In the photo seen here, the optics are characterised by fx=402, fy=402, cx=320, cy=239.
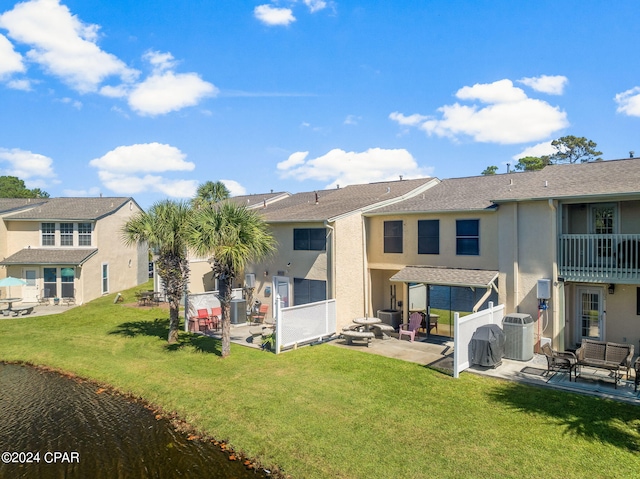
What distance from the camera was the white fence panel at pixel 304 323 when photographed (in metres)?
15.4

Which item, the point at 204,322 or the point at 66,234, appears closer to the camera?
the point at 204,322

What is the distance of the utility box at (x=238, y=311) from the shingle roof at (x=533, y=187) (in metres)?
8.03

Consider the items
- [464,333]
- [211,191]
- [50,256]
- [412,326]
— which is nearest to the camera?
[464,333]

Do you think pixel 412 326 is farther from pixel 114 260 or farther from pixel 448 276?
pixel 114 260

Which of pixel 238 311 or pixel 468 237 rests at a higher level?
pixel 468 237

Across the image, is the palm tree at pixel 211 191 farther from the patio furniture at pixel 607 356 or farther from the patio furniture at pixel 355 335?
the patio furniture at pixel 607 356

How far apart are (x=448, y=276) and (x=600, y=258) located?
201 inches

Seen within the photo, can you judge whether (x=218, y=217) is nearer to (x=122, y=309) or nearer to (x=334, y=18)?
(x=334, y=18)

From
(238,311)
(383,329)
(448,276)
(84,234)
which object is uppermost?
(84,234)

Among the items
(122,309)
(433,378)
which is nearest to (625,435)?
(433,378)

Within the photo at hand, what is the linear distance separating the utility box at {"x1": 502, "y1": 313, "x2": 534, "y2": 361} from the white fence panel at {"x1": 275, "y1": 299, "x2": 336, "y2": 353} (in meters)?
6.87

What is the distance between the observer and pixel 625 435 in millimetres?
8477

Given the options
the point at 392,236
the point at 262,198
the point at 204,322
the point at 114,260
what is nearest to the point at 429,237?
the point at 392,236

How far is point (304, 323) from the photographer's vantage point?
16.2m
